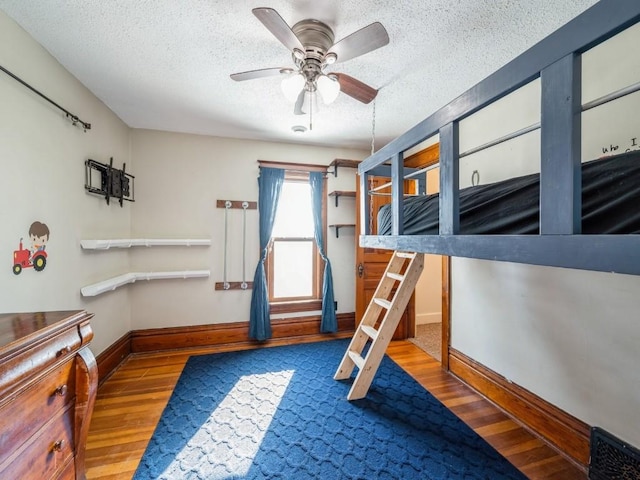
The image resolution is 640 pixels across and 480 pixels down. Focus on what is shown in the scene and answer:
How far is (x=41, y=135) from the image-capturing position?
66.3 inches

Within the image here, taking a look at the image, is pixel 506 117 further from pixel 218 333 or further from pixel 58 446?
pixel 218 333

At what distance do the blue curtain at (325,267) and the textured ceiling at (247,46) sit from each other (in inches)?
36.7

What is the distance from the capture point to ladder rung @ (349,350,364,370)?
215cm

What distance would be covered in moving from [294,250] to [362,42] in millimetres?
2453

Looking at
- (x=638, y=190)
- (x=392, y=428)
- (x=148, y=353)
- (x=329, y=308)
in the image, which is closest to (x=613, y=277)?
(x=638, y=190)

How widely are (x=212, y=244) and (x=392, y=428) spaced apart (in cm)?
249

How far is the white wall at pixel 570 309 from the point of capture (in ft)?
4.41

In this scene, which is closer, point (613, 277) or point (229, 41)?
point (613, 277)

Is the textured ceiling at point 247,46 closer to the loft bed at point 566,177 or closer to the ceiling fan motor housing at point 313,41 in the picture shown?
the ceiling fan motor housing at point 313,41

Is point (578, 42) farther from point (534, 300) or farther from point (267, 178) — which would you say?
point (267, 178)

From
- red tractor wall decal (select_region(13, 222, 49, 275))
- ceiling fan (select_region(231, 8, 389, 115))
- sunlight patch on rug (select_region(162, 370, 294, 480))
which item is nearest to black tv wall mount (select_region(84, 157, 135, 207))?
red tractor wall decal (select_region(13, 222, 49, 275))

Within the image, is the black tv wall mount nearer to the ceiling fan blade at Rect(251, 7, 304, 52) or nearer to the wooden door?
the ceiling fan blade at Rect(251, 7, 304, 52)

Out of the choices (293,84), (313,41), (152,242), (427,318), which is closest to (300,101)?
(293,84)

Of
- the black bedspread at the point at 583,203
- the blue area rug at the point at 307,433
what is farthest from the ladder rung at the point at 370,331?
the black bedspread at the point at 583,203
